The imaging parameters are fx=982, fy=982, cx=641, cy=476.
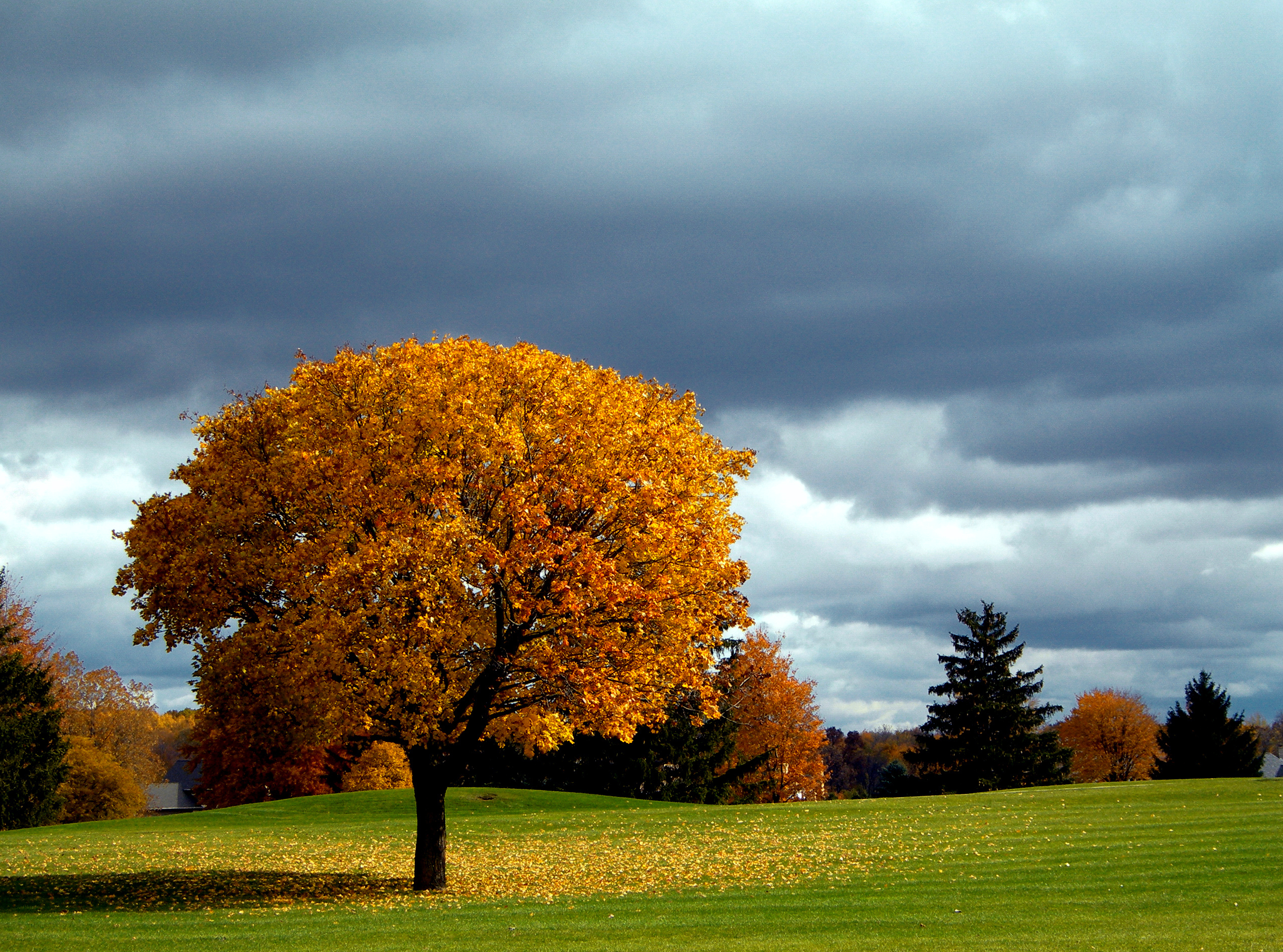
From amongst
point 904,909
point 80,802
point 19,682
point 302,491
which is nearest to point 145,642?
point 302,491

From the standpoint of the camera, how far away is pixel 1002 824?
98.7 ft

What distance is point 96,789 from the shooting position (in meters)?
62.7

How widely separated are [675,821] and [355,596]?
71.0ft

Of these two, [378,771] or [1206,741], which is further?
[1206,741]

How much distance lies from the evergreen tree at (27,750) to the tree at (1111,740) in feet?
242

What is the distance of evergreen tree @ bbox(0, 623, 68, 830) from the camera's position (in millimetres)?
49875

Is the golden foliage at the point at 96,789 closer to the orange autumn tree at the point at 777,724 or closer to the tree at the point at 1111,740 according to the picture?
the orange autumn tree at the point at 777,724

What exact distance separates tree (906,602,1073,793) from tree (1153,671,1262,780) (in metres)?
6.38

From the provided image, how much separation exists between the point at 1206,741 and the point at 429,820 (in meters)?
58.3

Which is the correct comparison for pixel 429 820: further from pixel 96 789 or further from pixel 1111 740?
pixel 1111 740

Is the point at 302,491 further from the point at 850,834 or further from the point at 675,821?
the point at 675,821

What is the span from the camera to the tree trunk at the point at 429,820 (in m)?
20.8

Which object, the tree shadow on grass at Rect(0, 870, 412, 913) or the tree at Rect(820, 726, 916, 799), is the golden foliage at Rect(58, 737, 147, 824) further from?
the tree at Rect(820, 726, 916, 799)

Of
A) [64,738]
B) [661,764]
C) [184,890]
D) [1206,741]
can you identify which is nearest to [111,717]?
[64,738]
